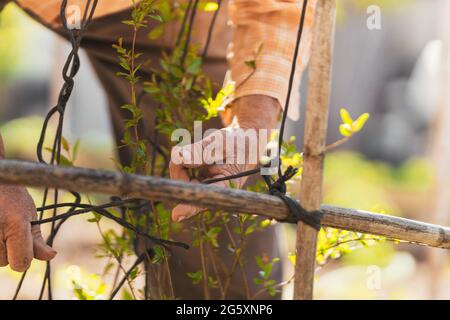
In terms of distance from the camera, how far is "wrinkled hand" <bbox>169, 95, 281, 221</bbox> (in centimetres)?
141

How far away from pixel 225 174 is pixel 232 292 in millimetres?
799

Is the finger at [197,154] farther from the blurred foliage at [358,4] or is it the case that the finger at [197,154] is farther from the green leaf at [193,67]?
the blurred foliage at [358,4]

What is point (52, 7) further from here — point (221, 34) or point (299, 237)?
point (299, 237)

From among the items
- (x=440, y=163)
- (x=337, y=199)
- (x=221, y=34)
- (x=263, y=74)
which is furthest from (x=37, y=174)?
(x=337, y=199)

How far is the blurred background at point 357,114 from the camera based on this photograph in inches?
210

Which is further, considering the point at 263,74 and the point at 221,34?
the point at 221,34

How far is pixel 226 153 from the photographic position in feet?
4.92

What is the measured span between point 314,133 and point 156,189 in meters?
0.28

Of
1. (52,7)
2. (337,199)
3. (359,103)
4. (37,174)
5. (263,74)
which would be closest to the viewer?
(37,174)

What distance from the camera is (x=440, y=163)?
13.4 ft

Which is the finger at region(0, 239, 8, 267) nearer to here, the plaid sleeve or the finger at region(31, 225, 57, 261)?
the finger at region(31, 225, 57, 261)

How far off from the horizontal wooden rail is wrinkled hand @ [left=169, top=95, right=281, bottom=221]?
0.90 ft

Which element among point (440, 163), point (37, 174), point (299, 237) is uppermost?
point (440, 163)

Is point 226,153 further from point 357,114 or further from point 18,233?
point 357,114
